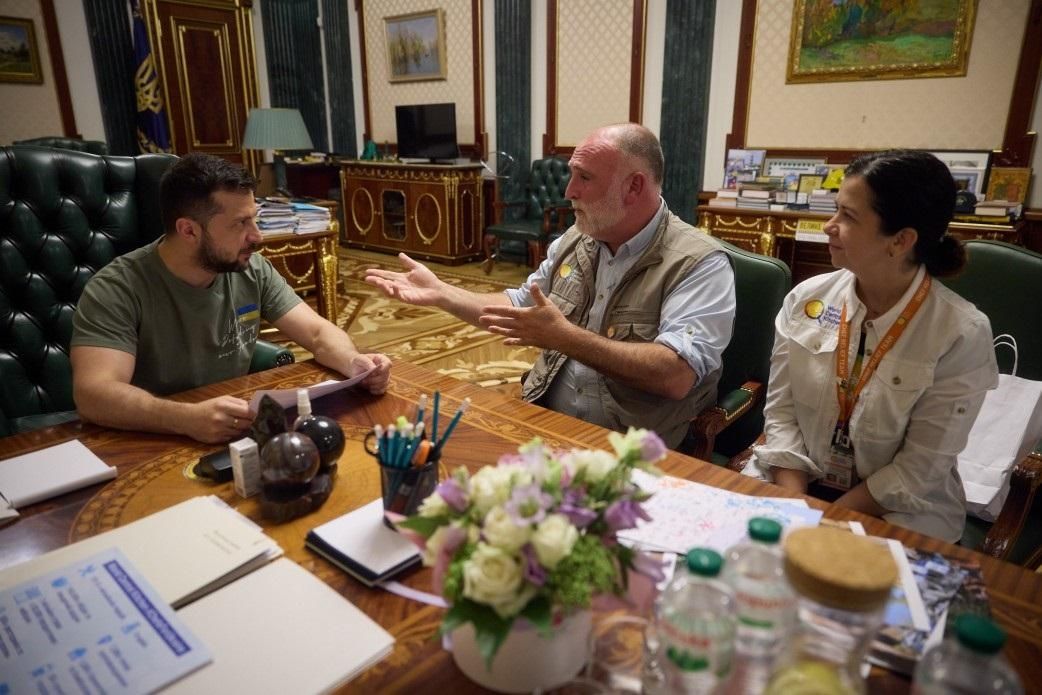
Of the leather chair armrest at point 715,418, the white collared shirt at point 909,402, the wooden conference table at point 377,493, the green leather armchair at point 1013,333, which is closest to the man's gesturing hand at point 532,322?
the wooden conference table at point 377,493

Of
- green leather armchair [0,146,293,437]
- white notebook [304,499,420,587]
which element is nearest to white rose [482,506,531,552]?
white notebook [304,499,420,587]

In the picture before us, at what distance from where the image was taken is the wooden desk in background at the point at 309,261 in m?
3.70

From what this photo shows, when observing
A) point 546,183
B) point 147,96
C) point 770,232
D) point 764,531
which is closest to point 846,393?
point 764,531

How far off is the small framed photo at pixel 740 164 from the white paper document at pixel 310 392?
3989mm

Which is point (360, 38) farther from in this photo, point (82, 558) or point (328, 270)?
point (82, 558)

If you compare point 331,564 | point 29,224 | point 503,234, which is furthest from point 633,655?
point 503,234

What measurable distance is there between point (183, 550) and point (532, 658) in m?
0.56

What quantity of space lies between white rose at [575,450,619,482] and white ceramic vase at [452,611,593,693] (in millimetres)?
148

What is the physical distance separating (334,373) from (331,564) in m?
0.85

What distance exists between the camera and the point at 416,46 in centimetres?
697

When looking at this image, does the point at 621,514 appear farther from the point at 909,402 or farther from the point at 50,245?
the point at 50,245

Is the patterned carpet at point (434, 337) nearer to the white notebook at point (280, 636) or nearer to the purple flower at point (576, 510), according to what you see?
the white notebook at point (280, 636)

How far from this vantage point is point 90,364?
1515 mm

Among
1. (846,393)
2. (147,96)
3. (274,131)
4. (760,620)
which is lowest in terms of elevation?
(846,393)
